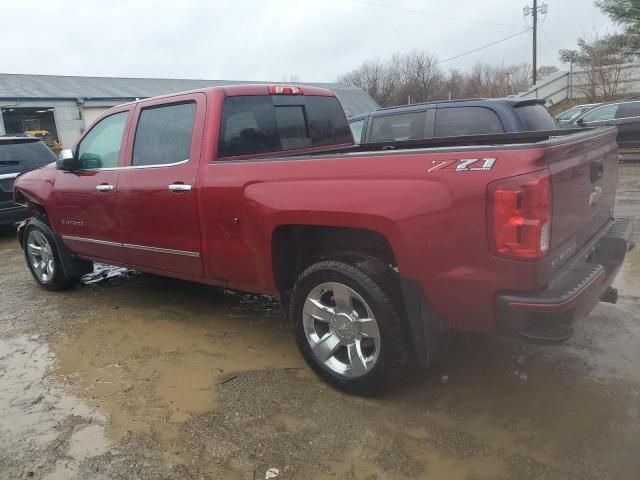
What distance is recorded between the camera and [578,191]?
285cm

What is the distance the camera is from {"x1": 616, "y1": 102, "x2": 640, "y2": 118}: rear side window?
13180 mm

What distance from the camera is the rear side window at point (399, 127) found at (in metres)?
6.69

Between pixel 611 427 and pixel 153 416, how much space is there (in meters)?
2.49

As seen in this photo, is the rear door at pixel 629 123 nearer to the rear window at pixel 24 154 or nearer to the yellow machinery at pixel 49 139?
the rear window at pixel 24 154

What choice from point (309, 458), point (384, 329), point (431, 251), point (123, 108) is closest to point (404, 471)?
point (309, 458)

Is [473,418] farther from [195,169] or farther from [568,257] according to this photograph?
[195,169]

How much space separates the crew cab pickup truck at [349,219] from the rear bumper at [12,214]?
4.04 metres

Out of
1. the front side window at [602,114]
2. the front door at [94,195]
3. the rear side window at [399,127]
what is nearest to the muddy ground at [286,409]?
the front door at [94,195]

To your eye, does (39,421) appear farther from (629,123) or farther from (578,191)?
(629,123)

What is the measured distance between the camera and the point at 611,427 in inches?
108

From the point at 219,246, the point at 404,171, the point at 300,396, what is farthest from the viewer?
the point at 219,246

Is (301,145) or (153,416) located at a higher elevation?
(301,145)

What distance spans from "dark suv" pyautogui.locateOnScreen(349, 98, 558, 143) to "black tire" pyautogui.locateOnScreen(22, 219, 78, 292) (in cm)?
402

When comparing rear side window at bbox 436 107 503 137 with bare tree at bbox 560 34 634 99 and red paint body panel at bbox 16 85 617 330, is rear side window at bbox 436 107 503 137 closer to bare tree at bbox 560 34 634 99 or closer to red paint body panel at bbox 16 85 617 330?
red paint body panel at bbox 16 85 617 330
